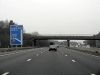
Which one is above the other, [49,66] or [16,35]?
[16,35]

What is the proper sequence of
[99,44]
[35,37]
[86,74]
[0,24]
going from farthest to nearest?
[0,24]
[99,44]
[35,37]
[86,74]

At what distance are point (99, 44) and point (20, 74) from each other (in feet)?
397

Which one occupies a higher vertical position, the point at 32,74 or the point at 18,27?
the point at 18,27

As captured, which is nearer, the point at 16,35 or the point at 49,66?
the point at 49,66

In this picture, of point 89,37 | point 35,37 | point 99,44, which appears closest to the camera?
point 89,37

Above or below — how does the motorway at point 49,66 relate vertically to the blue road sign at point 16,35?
below

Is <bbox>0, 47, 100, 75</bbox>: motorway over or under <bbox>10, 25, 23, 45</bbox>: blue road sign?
under

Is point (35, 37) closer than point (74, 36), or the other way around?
point (74, 36)

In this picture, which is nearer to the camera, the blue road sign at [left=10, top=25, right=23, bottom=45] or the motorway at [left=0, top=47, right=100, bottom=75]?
the motorway at [left=0, top=47, right=100, bottom=75]

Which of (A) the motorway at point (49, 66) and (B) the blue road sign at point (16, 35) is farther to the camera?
(B) the blue road sign at point (16, 35)

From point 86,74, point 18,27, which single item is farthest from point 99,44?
point 86,74

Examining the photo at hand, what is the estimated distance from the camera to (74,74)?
1459 centimetres

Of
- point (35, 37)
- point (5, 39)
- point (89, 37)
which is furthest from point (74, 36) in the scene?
point (5, 39)

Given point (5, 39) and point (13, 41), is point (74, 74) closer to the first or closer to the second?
point (13, 41)
